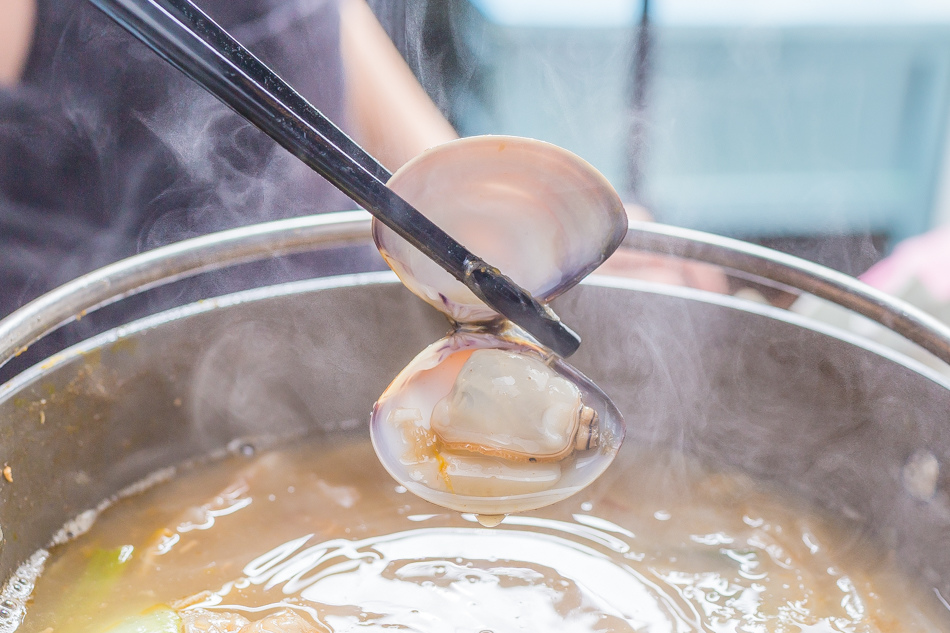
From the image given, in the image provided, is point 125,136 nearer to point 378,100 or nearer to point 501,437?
point 378,100

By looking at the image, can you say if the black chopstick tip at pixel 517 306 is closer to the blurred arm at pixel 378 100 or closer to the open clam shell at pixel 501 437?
the open clam shell at pixel 501 437

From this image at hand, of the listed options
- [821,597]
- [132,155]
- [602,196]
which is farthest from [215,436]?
[821,597]

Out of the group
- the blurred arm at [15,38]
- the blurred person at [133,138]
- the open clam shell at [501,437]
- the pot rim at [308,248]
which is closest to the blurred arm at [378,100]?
the blurred person at [133,138]

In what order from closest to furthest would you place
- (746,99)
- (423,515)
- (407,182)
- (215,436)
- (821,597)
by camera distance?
1. (407,182)
2. (821,597)
3. (423,515)
4. (215,436)
5. (746,99)

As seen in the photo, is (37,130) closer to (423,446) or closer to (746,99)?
(423,446)

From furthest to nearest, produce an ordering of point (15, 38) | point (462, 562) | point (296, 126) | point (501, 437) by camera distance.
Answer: point (15, 38)
point (462, 562)
point (501, 437)
point (296, 126)

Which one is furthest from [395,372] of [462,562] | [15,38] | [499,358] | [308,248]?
[15,38]

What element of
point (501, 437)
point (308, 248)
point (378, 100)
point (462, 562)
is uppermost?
point (378, 100)
